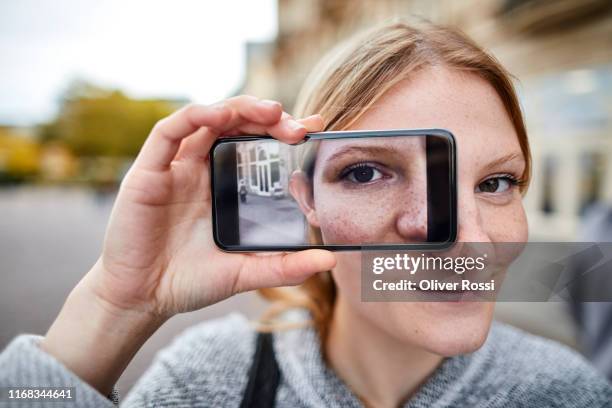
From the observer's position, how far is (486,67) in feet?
2.25

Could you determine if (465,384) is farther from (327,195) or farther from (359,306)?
(327,195)

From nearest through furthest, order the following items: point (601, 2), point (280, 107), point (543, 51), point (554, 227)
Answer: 1. point (280, 107)
2. point (601, 2)
3. point (543, 51)
4. point (554, 227)

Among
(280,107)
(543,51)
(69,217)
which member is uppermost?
(543,51)

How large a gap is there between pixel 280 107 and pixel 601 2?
411 centimetres

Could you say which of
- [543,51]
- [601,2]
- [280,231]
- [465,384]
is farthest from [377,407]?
[543,51]

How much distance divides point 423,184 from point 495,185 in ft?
0.46

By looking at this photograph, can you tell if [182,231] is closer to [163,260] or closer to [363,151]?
[163,260]

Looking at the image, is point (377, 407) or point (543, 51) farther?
point (543, 51)

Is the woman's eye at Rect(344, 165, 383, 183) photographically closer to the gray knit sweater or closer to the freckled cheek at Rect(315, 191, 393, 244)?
the freckled cheek at Rect(315, 191, 393, 244)

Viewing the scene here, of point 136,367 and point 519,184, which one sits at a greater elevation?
point 519,184

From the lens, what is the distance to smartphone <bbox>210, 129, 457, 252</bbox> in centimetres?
60

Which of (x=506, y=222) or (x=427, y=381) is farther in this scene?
(x=427, y=381)

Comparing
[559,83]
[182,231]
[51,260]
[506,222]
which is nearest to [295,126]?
[182,231]

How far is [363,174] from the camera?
2.07 feet
